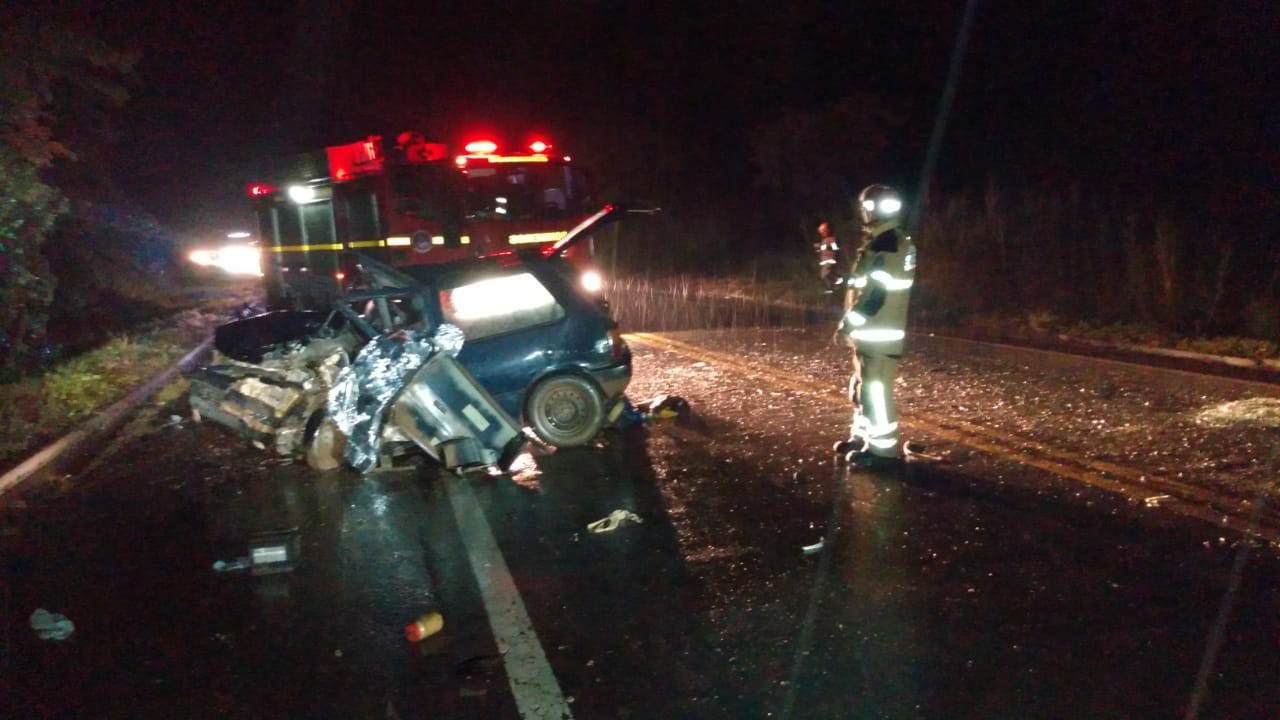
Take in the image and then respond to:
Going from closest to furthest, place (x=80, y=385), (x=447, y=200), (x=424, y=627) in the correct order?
1. (x=424, y=627)
2. (x=80, y=385)
3. (x=447, y=200)

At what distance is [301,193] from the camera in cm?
1652

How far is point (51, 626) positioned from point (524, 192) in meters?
9.55

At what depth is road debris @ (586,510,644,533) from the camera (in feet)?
20.7

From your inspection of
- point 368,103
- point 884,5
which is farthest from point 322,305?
point 368,103

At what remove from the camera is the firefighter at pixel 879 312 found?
706 centimetres

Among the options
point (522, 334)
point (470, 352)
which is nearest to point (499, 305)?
point (522, 334)

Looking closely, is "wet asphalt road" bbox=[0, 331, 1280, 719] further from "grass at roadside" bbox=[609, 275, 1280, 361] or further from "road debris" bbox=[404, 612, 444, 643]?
"grass at roadside" bbox=[609, 275, 1280, 361]

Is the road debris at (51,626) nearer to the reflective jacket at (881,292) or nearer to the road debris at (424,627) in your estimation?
the road debris at (424,627)

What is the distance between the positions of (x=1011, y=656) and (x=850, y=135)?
2466cm

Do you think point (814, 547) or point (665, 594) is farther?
point (814, 547)

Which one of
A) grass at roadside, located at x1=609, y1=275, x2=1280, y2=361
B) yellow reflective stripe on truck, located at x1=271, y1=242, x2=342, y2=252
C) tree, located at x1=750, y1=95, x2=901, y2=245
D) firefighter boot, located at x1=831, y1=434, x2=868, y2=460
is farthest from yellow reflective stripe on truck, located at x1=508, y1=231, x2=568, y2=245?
tree, located at x1=750, y1=95, x2=901, y2=245

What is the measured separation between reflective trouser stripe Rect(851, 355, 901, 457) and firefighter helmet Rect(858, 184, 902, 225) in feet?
3.09

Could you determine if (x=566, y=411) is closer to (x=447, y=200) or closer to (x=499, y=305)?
(x=499, y=305)

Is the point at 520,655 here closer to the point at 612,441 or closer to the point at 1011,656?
the point at 1011,656
